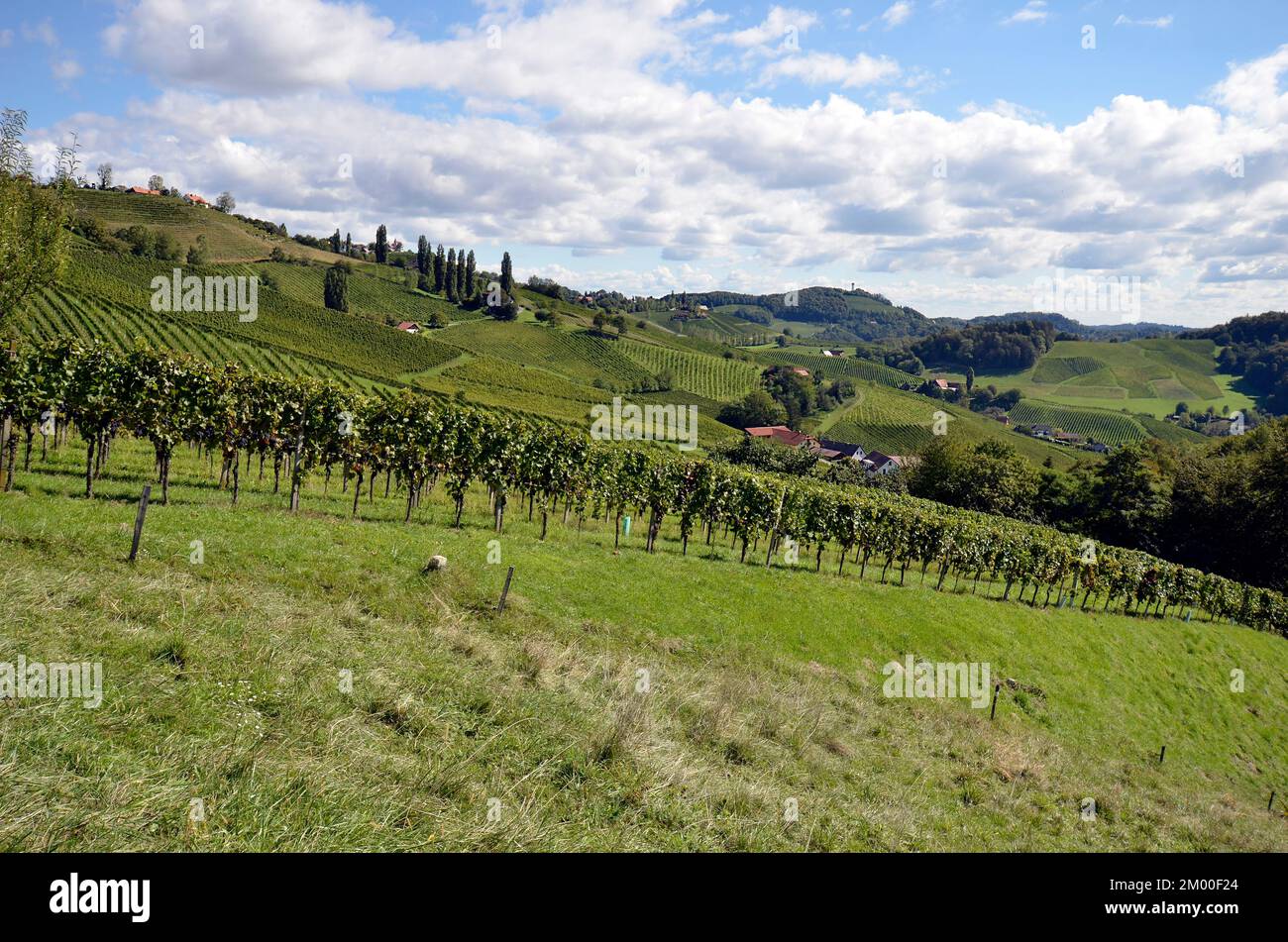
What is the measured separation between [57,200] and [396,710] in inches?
1915

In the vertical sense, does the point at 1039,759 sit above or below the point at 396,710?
below

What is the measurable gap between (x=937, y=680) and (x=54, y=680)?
2515cm

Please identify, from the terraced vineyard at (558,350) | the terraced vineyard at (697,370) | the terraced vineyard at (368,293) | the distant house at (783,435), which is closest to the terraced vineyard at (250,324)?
the terraced vineyard at (368,293)

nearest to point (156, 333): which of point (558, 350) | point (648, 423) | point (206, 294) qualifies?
point (206, 294)

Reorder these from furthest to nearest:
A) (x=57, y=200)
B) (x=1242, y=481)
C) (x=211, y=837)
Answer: (x=1242, y=481) → (x=57, y=200) → (x=211, y=837)

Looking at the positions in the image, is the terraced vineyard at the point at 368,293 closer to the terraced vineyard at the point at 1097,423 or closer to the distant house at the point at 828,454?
the distant house at the point at 828,454

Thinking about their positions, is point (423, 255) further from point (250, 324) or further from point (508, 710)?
point (508, 710)

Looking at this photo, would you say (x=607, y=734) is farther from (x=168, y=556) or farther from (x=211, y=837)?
(x=168, y=556)

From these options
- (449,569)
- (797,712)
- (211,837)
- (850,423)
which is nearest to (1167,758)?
(797,712)

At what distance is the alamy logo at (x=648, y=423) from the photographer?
98500mm
